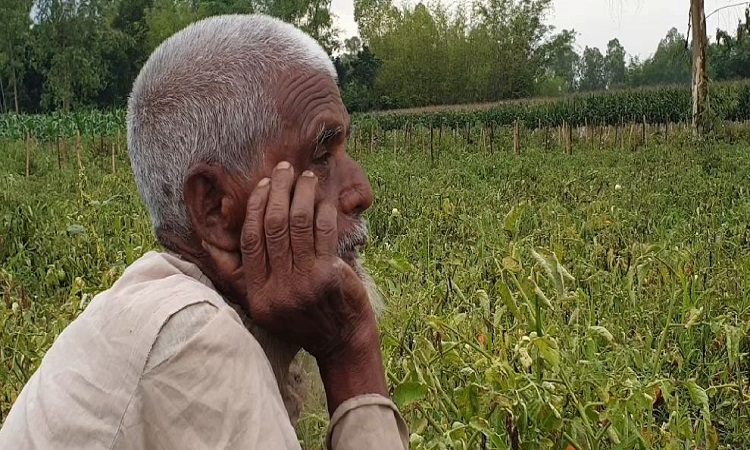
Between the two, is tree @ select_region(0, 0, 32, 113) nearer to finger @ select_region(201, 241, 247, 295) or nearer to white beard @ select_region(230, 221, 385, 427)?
white beard @ select_region(230, 221, 385, 427)

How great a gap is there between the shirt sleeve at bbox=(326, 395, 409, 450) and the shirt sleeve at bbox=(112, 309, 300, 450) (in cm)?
20

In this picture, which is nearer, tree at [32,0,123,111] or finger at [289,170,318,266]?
finger at [289,170,318,266]

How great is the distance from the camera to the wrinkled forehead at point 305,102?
1186 mm

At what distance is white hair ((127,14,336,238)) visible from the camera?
116cm

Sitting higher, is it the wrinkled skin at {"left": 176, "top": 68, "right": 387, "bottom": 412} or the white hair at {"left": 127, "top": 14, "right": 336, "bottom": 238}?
the white hair at {"left": 127, "top": 14, "right": 336, "bottom": 238}

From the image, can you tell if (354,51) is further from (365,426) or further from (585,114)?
(365,426)

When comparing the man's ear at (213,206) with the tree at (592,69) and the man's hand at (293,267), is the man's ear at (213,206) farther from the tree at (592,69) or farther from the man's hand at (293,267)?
the tree at (592,69)

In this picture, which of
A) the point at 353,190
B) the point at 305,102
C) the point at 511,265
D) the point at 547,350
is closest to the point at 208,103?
the point at 305,102

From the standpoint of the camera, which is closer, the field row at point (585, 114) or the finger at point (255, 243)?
the finger at point (255, 243)

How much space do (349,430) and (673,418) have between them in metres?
1.10

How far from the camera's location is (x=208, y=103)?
117 centimetres

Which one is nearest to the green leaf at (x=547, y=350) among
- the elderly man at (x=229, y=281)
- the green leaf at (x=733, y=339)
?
the elderly man at (x=229, y=281)

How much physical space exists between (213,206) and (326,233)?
0.57ft

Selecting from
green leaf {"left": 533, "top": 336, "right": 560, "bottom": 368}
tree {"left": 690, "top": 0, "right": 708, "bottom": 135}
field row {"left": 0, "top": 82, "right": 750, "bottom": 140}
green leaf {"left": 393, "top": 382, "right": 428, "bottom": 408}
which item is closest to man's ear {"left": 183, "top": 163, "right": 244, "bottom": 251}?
green leaf {"left": 393, "top": 382, "right": 428, "bottom": 408}
